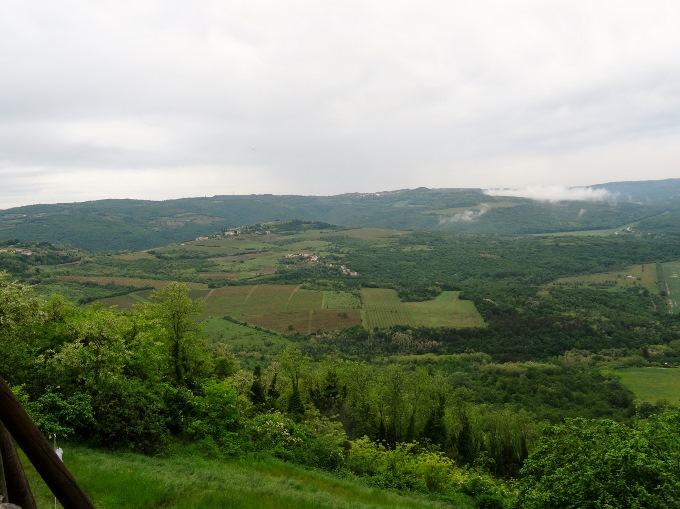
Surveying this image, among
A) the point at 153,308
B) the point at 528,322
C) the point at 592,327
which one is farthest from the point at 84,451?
the point at 592,327

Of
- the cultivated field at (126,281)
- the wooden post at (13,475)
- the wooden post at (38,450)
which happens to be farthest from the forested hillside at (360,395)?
the cultivated field at (126,281)

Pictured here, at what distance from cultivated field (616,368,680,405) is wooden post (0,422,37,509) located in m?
107

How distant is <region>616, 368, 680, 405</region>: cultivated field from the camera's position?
85.9m

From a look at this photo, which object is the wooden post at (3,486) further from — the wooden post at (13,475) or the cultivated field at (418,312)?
the cultivated field at (418,312)

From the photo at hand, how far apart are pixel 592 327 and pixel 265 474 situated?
149150 millimetres

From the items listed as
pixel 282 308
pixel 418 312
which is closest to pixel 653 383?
pixel 418 312

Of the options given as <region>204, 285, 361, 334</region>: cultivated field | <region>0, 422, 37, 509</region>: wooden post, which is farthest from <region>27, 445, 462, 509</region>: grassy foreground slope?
<region>204, 285, 361, 334</region>: cultivated field

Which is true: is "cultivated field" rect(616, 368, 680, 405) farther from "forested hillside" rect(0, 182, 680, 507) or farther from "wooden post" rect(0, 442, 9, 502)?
"wooden post" rect(0, 442, 9, 502)

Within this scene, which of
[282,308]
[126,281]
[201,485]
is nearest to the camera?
[201,485]

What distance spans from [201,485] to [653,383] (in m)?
115

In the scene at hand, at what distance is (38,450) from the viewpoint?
305 cm

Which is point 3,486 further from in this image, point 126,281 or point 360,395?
point 126,281

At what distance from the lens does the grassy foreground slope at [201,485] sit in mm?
12914

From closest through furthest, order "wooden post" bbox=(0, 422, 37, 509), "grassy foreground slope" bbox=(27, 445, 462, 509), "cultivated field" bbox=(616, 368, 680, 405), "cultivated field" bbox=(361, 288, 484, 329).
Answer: "wooden post" bbox=(0, 422, 37, 509)
"grassy foreground slope" bbox=(27, 445, 462, 509)
"cultivated field" bbox=(616, 368, 680, 405)
"cultivated field" bbox=(361, 288, 484, 329)
